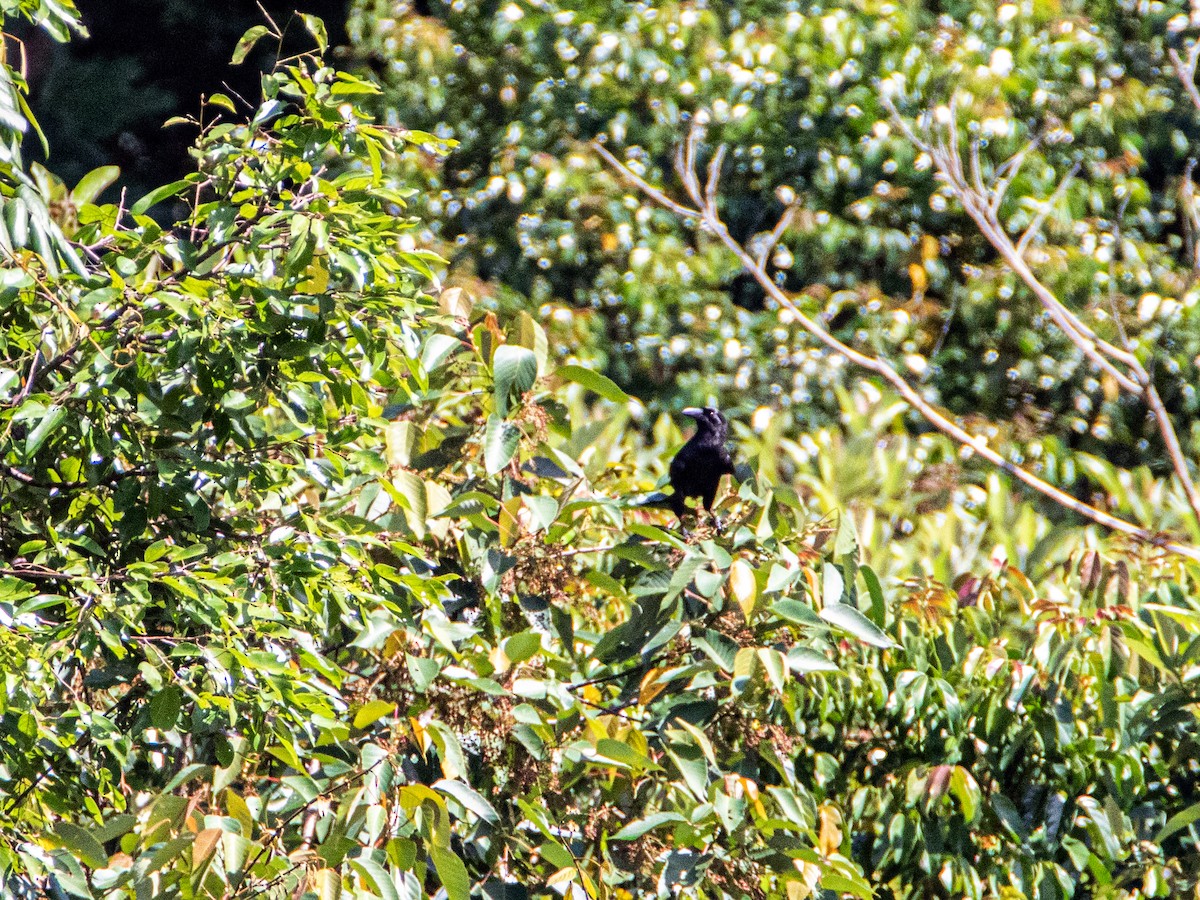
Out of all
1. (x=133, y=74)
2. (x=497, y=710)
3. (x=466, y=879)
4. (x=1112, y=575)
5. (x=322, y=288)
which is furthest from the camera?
(x=133, y=74)

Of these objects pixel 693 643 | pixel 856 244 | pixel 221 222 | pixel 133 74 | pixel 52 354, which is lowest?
pixel 133 74

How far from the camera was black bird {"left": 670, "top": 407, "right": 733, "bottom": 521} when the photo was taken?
9.42ft

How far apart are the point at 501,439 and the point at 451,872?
0.62 metres

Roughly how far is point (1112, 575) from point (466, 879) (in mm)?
1511

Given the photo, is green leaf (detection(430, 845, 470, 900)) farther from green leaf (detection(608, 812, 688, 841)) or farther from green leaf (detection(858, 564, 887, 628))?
green leaf (detection(858, 564, 887, 628))

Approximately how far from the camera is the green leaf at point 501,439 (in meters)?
2.02

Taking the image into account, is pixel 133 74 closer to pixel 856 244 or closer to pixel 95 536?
pixel 856 244

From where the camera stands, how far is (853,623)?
198 cm

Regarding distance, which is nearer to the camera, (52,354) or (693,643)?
(52,354)

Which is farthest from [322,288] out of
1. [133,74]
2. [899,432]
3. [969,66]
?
[133,74]

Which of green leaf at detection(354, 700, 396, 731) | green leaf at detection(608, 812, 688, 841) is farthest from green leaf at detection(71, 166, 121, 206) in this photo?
green leaf at detection(608, 812, 688, 841)

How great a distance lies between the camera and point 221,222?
1.86 metres

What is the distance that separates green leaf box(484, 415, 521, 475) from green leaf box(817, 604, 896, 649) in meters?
0.52

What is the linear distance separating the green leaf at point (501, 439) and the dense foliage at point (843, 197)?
3.31 meters
